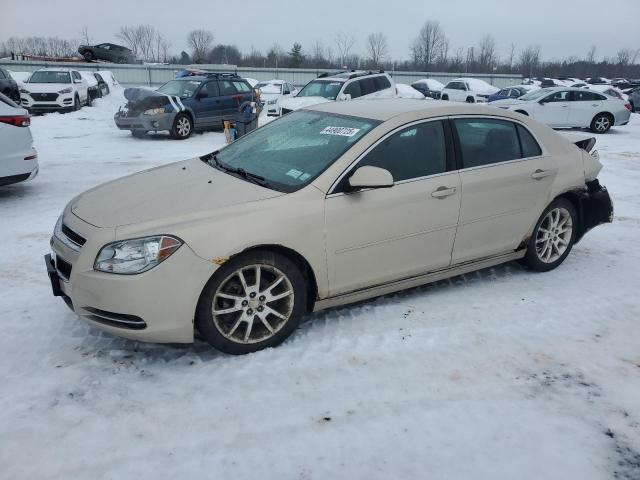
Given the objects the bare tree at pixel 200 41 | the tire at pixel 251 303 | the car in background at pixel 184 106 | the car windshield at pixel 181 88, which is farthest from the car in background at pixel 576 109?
the bare tree at pixel 200 41

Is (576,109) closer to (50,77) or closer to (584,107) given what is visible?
(584,107)

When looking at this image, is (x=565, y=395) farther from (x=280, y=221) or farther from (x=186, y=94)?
(x=186, y=94)

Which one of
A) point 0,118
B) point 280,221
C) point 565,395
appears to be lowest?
point 565,395

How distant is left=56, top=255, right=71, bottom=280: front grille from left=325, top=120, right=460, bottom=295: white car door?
5.30 ft

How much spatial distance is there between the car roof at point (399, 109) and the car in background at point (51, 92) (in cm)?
1823

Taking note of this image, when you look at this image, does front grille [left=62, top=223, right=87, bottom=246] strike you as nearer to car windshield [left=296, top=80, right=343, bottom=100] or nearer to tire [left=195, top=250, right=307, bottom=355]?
tire [left=195, top=250, right=307, bottom=355]

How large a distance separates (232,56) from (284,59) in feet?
39.5

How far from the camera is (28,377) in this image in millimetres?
3172

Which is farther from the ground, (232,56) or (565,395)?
(232,56)

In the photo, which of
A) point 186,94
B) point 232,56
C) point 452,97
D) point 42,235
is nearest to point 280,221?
point 42,235

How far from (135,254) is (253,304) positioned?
0.76 m

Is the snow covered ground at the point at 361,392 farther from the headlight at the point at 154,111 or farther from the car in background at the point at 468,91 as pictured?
the car in background at the point at 468,91

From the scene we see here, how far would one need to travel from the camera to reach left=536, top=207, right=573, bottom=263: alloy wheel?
4699 millimetres

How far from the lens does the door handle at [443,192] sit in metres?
3.87
